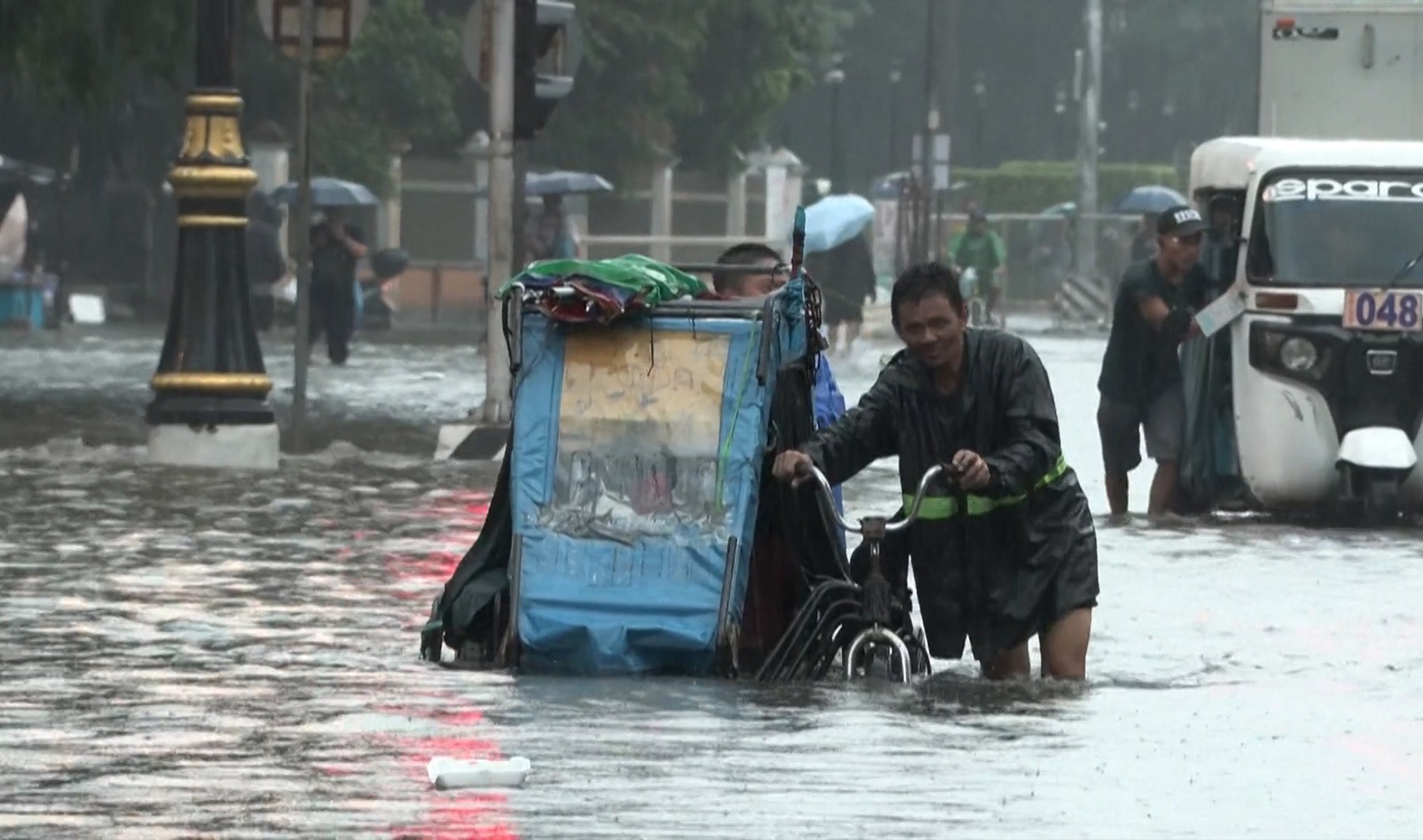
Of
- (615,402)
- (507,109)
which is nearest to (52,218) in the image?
(507,109)

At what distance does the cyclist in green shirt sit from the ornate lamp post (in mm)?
26867

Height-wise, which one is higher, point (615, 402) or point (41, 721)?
point (615, 402)

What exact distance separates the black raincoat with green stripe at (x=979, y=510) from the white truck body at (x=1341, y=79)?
11.1 meters

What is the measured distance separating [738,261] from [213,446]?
7132mm

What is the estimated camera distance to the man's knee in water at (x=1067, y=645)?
1117 cm

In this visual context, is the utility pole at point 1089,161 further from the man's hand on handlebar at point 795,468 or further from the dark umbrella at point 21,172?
the man's hand on handlebar at point 795,468

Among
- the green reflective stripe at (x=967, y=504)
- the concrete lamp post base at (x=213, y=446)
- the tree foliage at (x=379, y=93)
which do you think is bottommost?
the concrete lamp post base at (x=213, y=446)

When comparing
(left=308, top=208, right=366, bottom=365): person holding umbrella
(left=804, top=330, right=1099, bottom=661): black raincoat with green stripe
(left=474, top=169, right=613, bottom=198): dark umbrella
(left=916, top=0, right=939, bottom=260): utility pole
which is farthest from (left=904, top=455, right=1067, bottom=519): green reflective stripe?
(left=916, top=0, right=939, bottom=260): utility pole

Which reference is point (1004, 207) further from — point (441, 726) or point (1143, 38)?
point (441, 726)

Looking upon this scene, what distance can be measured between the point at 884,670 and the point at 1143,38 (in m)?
84.2

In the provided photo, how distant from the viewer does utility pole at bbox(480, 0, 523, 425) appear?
21609 millimetres

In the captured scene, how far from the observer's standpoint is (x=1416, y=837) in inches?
332

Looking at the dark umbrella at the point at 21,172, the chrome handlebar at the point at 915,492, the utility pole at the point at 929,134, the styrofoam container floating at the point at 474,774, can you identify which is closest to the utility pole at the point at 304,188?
the chrome handlebar at the point at 915,492

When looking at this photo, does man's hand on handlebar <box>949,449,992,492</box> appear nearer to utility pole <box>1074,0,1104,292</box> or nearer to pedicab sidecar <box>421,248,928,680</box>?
pedicab sidecar <box>421,248,928,680</box>
